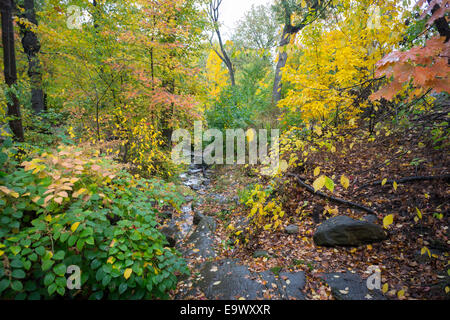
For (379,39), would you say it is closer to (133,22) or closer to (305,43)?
(305,43)

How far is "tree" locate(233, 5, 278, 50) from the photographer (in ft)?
55.6

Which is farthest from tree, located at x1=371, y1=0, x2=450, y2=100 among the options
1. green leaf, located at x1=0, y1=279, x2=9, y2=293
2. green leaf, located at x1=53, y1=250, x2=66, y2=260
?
green leaf, located at x1=0, y1=279, x2=9, y2=293

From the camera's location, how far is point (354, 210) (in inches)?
136

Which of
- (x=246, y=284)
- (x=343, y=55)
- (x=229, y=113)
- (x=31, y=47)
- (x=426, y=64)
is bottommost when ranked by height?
(x=246, y=284)

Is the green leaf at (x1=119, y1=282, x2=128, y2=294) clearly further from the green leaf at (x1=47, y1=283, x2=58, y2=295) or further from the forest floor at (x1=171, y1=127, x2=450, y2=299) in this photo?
the forest floor at (x1=171, y1=127, x2=450, y2=299)

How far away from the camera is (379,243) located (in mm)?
2852

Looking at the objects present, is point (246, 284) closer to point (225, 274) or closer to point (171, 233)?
point (225, 274)

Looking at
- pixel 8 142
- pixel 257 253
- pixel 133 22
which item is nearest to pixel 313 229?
pixel 257 253

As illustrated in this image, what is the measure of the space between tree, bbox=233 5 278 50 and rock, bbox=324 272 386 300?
57.4 feet

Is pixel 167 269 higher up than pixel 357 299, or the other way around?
pixel 167 269

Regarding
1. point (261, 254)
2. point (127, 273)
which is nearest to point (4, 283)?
point (127, 273)

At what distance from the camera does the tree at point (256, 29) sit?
55.6 feet

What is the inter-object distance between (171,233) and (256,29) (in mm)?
18709
